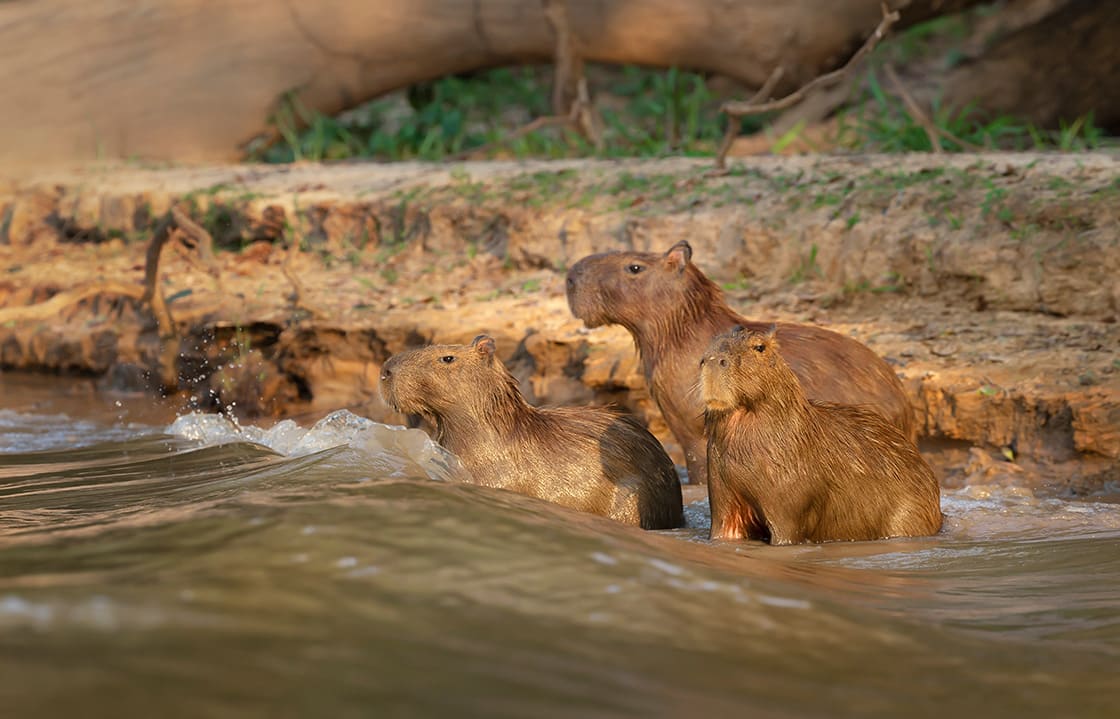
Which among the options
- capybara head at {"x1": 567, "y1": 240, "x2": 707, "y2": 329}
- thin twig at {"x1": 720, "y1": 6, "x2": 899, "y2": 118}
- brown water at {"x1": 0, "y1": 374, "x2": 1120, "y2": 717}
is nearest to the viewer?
brown water at {"x1": 0, "y1": 374, "x2": 1120, "y2": 717}

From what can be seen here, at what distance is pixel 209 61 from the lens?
1004 centimetres

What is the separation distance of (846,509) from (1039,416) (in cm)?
145

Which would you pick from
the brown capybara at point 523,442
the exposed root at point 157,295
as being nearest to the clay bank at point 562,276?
the exposed root at point 157,295

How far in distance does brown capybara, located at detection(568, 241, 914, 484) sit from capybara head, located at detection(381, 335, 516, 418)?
0.80 metres

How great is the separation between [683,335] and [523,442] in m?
0.96

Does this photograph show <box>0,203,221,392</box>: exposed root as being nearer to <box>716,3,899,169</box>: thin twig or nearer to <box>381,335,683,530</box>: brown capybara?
<box>716,3,899,169</box>: thin twig

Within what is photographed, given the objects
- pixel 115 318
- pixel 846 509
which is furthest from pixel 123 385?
pixel 846 509

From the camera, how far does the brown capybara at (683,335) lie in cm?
491

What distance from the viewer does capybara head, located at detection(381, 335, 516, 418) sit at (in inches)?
180

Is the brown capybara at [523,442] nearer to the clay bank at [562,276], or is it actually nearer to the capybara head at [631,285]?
the capybara head at [631,285]

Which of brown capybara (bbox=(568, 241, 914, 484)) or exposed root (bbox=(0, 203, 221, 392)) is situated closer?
brown capybara (bbox=(568, 241, 914, 484))

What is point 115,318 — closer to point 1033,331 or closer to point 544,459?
point 544,459

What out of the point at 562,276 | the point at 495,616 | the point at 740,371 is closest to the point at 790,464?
the point at 740,371

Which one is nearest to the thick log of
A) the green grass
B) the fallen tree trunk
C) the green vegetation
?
the green grass
